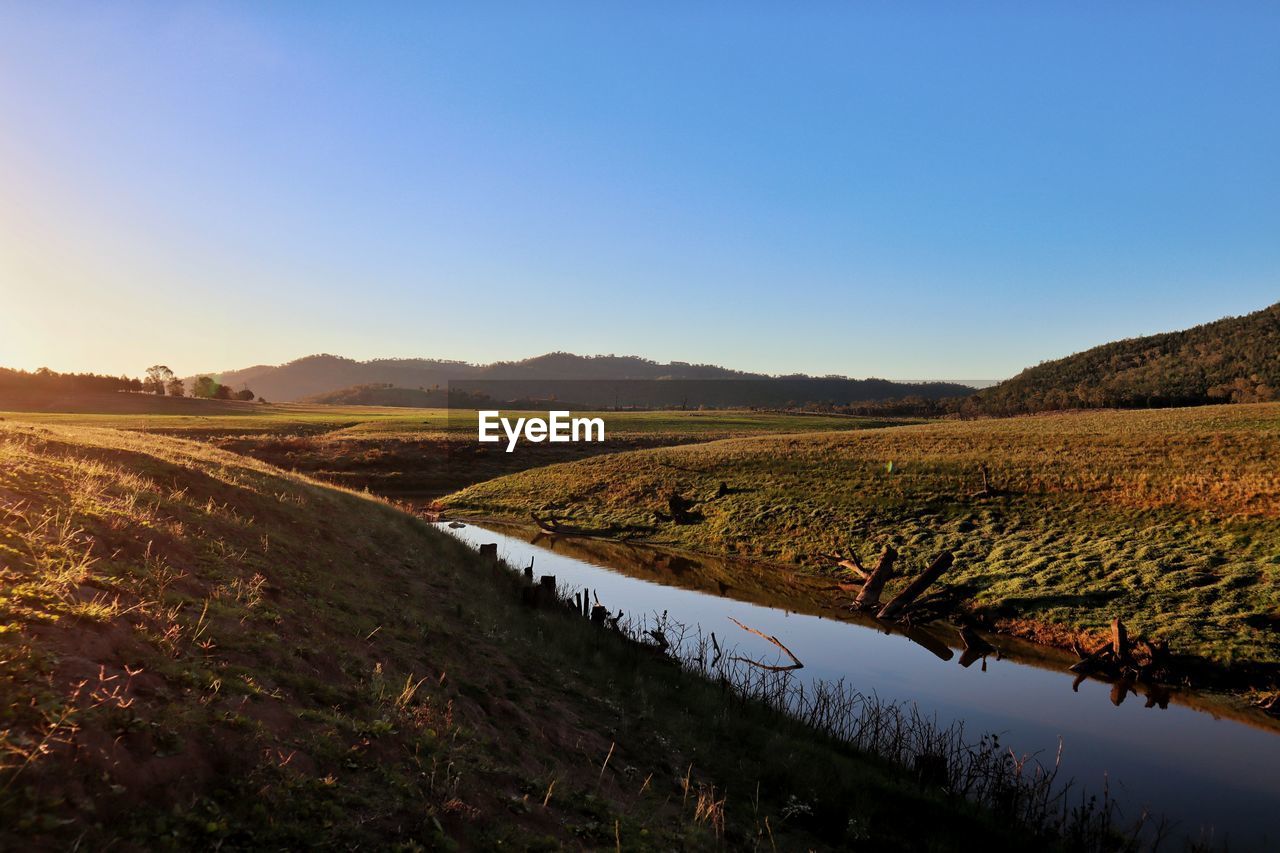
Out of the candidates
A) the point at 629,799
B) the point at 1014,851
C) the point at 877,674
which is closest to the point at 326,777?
the point at 629,799

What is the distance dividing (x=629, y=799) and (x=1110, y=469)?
39061mm

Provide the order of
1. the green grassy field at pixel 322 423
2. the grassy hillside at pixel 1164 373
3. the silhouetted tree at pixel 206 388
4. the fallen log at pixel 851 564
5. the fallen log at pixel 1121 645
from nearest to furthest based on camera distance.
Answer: the fallen log at pixel 1121 645
the fallen log at pixel 851 564
the green grassy field at pixel 322 423
the grassy hillside at pixel 1164 373
the silhouetted tree at pixel 206 388

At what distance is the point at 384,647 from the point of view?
12.6 meters

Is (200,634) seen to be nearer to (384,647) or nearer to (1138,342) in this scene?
(384,647)

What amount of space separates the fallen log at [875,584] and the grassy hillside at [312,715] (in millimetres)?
13637

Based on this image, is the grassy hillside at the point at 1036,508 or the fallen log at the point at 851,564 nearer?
the grassy hillside at the point at 1036,508

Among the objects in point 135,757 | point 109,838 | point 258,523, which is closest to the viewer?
point 109,838

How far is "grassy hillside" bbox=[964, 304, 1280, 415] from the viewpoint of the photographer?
354ft

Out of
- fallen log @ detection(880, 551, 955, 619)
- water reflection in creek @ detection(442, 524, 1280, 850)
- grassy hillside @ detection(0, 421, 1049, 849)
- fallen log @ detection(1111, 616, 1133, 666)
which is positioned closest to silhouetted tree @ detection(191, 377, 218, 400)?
water reflection in creek @ detection(442, 524, 1280, 850)

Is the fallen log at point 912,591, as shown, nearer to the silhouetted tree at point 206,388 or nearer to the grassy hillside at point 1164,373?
the grassy hillside at point 1164,373

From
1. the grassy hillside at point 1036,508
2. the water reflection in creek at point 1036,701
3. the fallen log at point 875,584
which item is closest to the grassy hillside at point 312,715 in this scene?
the water reflection in creek at point 1036,701

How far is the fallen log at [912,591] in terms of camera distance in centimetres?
2769

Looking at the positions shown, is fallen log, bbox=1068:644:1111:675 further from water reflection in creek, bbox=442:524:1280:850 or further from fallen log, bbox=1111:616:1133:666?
water reflection in creek, bbox=442:524:1280:850

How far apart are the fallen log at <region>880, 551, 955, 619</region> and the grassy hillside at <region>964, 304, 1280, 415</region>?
94.9 meters
